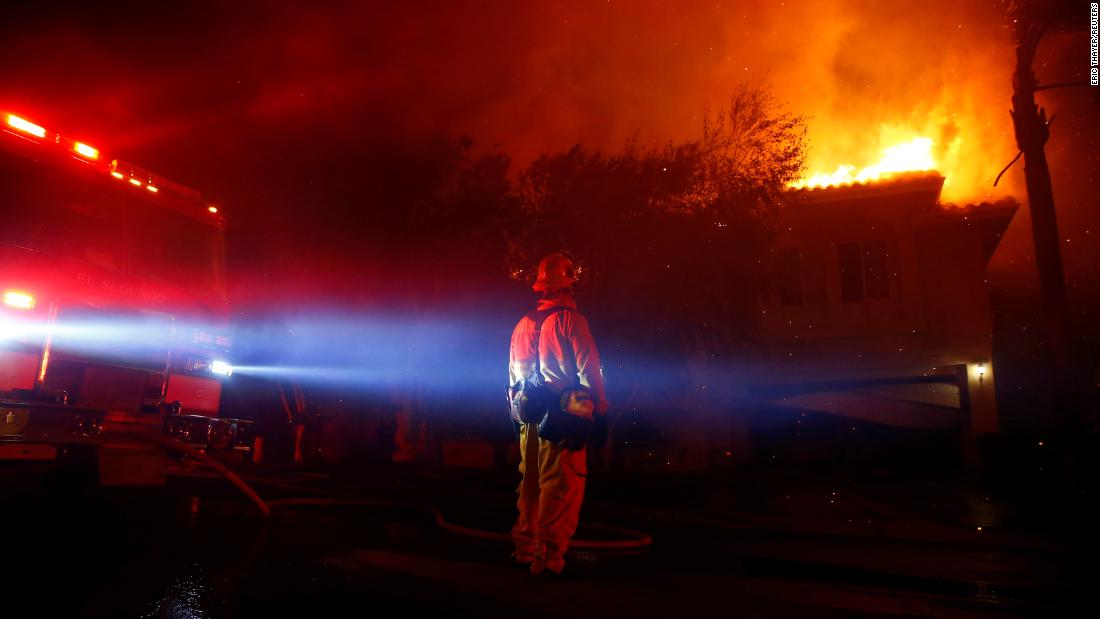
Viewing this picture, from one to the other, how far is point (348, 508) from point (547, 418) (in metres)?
3.95

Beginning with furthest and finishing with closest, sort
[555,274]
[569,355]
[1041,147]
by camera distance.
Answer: [1041,147], [555,274], [569,355]

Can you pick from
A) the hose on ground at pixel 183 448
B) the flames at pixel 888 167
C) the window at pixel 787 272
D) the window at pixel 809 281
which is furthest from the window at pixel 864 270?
the hose on ground at pixel 183 448

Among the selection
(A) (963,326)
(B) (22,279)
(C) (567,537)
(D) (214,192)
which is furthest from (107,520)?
(A) (963,326)

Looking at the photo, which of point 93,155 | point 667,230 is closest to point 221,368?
point 93,155

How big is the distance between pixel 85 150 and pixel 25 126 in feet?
1.57

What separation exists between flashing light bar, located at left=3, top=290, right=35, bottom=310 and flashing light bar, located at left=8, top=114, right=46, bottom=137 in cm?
135

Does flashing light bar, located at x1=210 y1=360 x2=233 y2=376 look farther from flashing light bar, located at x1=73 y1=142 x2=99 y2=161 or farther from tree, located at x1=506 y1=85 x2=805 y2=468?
tree, located at x1=506 y1=85 x2=805 y2=468

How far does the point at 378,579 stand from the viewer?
411cm

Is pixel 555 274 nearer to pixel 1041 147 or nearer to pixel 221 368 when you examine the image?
pixel 221 368

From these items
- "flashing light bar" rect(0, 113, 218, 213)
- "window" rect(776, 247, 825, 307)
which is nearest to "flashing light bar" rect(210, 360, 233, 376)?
"flashing light bar" rect(0, 113, 218, 213)

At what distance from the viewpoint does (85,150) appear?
20.3ft

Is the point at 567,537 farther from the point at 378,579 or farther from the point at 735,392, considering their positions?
the point at 735,392

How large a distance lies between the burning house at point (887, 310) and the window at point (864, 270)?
0.02m

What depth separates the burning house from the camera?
52.2ft
